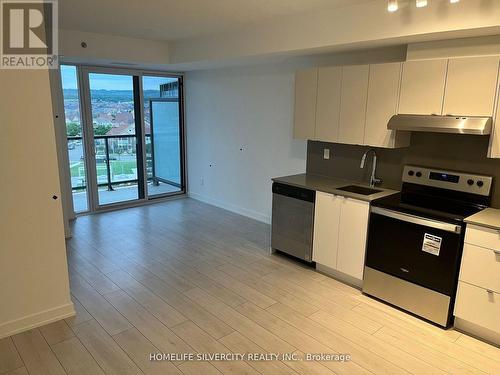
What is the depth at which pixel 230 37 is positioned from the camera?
4.38 m

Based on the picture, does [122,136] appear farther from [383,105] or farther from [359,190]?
[383,105]

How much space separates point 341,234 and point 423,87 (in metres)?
1.52

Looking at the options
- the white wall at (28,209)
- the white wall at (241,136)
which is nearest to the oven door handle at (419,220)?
the white wall at (241,136)

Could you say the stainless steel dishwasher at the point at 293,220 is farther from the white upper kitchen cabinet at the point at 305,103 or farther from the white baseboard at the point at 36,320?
the white baseboard at the point at 36,320

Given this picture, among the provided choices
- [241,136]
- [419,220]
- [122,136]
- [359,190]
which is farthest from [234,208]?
[419,220]

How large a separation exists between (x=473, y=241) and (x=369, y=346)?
3.60 ft

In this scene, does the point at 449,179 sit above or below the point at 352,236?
above

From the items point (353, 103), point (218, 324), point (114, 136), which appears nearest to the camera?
point (218, 324)

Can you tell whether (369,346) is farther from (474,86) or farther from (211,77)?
(211,77)

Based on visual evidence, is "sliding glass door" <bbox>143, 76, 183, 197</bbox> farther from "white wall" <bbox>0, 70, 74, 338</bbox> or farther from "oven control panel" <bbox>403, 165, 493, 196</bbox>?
"oven control panel" <bbox>403, 165, 493, 196</bbox>

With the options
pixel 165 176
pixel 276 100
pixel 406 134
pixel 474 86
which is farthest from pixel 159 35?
pixel 474 86

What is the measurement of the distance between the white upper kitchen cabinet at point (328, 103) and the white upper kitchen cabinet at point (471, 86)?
41.8 inches

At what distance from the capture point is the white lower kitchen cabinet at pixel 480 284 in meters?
2.55
